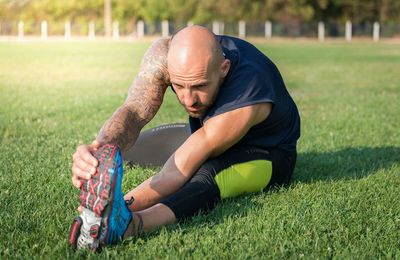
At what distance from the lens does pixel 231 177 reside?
445 cm

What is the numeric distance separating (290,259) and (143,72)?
205 centimetres

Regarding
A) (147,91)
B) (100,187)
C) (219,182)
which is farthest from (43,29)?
(100,187)

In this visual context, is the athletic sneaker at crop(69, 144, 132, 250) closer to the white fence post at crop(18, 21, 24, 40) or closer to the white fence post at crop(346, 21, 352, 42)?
the white fence post at crop(346, 21, 352, 42)

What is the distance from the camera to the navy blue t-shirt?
4.20m

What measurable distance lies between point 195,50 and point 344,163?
2.90 metres

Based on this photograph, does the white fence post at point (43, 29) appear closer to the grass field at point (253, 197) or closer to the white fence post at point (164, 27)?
the white fence post at point (164, 27)

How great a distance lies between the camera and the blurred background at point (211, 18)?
65.4 meters

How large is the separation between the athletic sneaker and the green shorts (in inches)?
22.5

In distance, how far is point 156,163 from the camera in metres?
5.68

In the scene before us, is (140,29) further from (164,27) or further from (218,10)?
(218,10)

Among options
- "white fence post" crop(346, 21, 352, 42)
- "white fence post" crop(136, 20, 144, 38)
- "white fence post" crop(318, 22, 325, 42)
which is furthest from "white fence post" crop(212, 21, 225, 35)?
"white fence post" crop(346, 21, 352, 42)

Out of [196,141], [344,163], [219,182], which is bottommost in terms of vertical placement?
[344,163]

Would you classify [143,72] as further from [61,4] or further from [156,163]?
[61,4]

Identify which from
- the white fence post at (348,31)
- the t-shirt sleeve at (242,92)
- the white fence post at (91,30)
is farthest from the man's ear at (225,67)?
the white fence post at (91,30)
